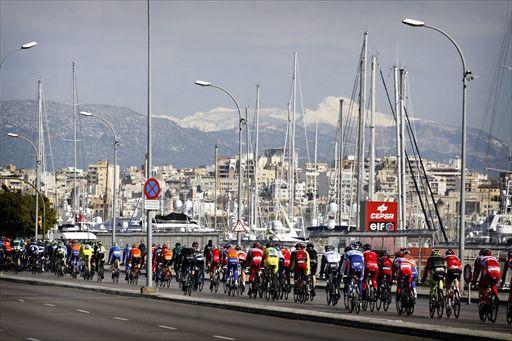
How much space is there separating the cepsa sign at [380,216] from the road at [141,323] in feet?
87.0

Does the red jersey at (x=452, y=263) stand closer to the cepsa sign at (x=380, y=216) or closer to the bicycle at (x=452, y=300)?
the bicycle at (x=452, y=300)

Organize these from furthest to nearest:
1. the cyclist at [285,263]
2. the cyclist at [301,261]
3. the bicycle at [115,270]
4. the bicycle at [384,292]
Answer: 1. the bicycle at [115,270]
2. the cyclist at [285,263]
3. the cyclist at [301,261]
4. the bicycle at [384,292]

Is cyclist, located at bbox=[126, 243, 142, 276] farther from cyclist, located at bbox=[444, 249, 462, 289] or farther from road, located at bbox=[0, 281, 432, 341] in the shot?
cyclist, located at bbox=[444, 249, 462, 289]

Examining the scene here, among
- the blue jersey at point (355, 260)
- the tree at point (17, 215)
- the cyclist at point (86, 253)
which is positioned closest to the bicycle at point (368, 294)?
the blue jersey at point (355, 260)

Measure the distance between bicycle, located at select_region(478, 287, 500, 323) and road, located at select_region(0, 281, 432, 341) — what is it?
4.97m

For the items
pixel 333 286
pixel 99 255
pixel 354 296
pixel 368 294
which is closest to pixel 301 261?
pixel 333 286

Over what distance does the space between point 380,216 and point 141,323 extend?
1470 inches

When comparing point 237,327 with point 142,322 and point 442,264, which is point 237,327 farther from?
point 442,264

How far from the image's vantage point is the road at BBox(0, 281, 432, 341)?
83.3ft

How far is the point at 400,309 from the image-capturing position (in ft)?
114

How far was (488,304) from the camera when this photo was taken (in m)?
32.3

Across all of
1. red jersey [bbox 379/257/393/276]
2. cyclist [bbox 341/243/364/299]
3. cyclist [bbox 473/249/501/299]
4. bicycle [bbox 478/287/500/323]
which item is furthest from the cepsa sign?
bicycle [bbox 478/287/500/323]

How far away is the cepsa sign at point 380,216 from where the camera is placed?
64938 mm

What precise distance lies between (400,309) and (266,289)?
31.2 feet
